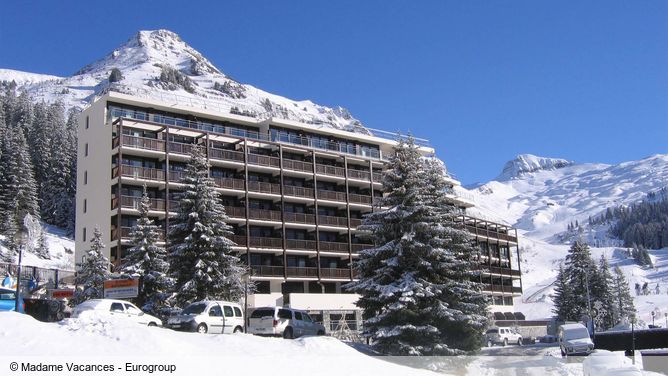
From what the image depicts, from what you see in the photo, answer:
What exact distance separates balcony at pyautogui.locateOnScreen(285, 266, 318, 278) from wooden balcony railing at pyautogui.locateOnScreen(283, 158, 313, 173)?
8.76 m

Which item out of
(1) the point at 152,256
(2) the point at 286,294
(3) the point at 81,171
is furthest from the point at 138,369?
(3) the point at 81,171

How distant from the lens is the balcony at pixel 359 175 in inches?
2778

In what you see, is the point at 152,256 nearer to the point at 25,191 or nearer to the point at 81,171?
the point at 81,171

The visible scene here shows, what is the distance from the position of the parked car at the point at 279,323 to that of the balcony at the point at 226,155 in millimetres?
28791

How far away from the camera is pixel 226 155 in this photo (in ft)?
205

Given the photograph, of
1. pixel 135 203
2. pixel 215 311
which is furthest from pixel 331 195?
pixel 215 311

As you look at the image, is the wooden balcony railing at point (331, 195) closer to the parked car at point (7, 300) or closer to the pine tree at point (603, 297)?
the pine tree at point (603, 297)

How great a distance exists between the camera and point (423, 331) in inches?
1221

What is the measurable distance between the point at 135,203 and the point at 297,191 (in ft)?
49.5

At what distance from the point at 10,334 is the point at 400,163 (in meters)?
20.8

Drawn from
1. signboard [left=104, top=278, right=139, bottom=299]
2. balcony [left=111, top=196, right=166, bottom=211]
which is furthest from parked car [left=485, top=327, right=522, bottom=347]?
signboard [left=104, top=278, right=139, bottom=299]

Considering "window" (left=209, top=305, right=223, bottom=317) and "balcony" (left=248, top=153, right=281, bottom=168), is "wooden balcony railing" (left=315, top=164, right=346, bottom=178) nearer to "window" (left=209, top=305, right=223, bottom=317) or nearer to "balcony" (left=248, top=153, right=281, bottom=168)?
"balcony" (left=248, top=153, right=281, bottom=168)

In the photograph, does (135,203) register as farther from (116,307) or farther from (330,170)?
(116,307)

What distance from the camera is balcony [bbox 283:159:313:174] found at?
65787mm
